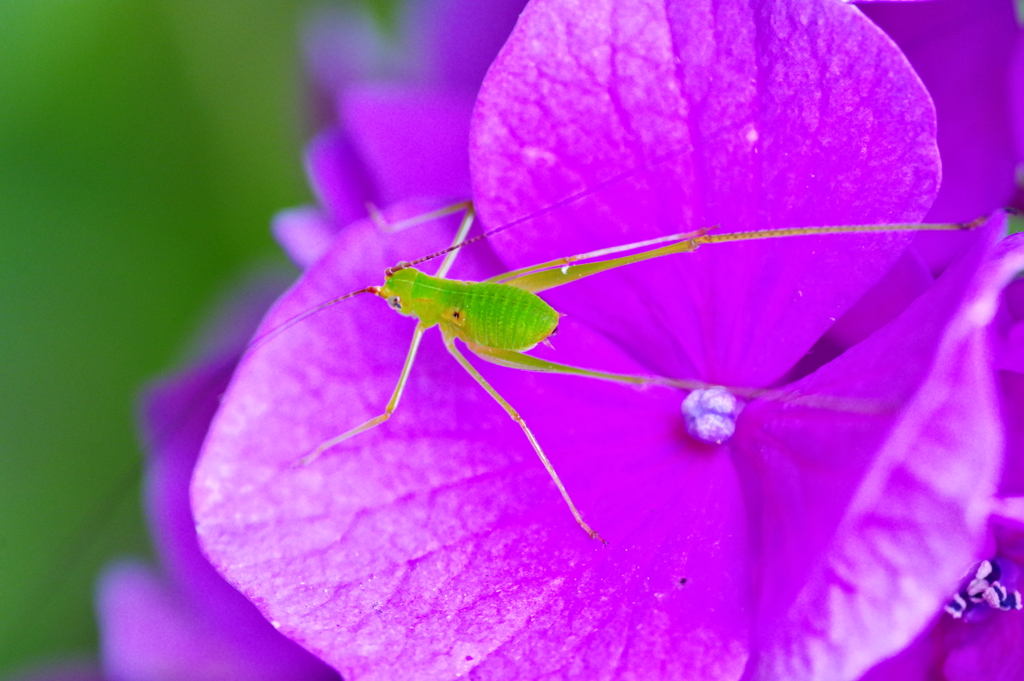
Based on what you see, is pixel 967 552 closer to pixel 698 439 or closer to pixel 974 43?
pixel 698 439

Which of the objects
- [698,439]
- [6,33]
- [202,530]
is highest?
[6,33]

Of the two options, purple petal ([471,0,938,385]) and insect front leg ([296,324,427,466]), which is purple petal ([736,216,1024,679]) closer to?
purple petal ([471,0,938,385])

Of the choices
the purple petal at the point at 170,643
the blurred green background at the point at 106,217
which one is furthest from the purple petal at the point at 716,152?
the blurred green background at the point at 106,217

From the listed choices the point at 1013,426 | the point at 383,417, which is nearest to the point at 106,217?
the point at 383,417

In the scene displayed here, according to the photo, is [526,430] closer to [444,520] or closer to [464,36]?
[444,520]

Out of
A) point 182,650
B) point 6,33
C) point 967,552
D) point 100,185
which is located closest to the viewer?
point 967,552

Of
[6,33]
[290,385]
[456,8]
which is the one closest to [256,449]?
[290,385]

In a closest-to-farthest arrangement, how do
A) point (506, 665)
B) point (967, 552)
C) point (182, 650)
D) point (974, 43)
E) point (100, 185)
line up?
point (967, 552) < point (506, 665) < point (974, 43) < point (182, 650) < point (100, 185)
